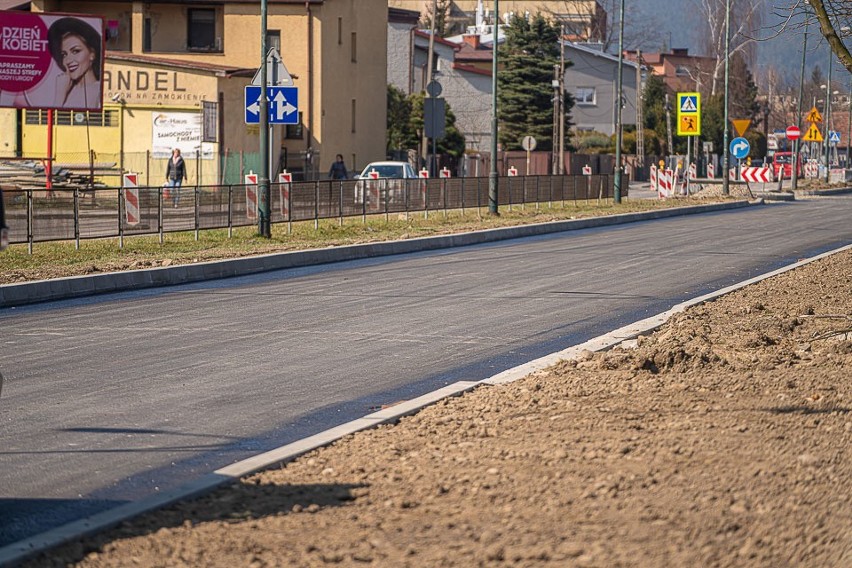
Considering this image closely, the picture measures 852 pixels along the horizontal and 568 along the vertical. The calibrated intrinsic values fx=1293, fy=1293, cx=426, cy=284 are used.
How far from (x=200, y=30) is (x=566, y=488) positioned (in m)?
49.4

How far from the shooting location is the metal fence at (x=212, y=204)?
2188 centimetres

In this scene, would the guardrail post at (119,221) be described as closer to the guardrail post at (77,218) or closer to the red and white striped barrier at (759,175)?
the guardrail post at (77,218)

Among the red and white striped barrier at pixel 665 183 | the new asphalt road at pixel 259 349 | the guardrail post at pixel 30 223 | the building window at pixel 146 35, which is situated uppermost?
the building window at pixel 146 35

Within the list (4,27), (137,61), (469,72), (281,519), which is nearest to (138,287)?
(281,519)

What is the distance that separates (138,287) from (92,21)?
20028 mm

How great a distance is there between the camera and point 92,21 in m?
36.1

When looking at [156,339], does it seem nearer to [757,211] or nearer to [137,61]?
[757,211]

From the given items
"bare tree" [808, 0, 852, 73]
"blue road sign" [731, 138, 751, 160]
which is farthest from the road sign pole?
"blue road sign" [731, 138, 751, 160]

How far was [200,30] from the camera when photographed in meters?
53.1

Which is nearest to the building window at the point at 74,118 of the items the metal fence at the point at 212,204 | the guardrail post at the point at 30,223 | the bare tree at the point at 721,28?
the metal fence at the point at 212,204

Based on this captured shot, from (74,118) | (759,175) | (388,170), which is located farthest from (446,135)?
(388,170)

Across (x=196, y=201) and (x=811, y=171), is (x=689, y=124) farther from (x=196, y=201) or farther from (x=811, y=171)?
(x=811, y=171)

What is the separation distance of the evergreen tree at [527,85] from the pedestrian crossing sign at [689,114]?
3144cm

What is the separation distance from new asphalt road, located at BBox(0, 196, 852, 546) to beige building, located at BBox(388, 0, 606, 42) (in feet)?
322
